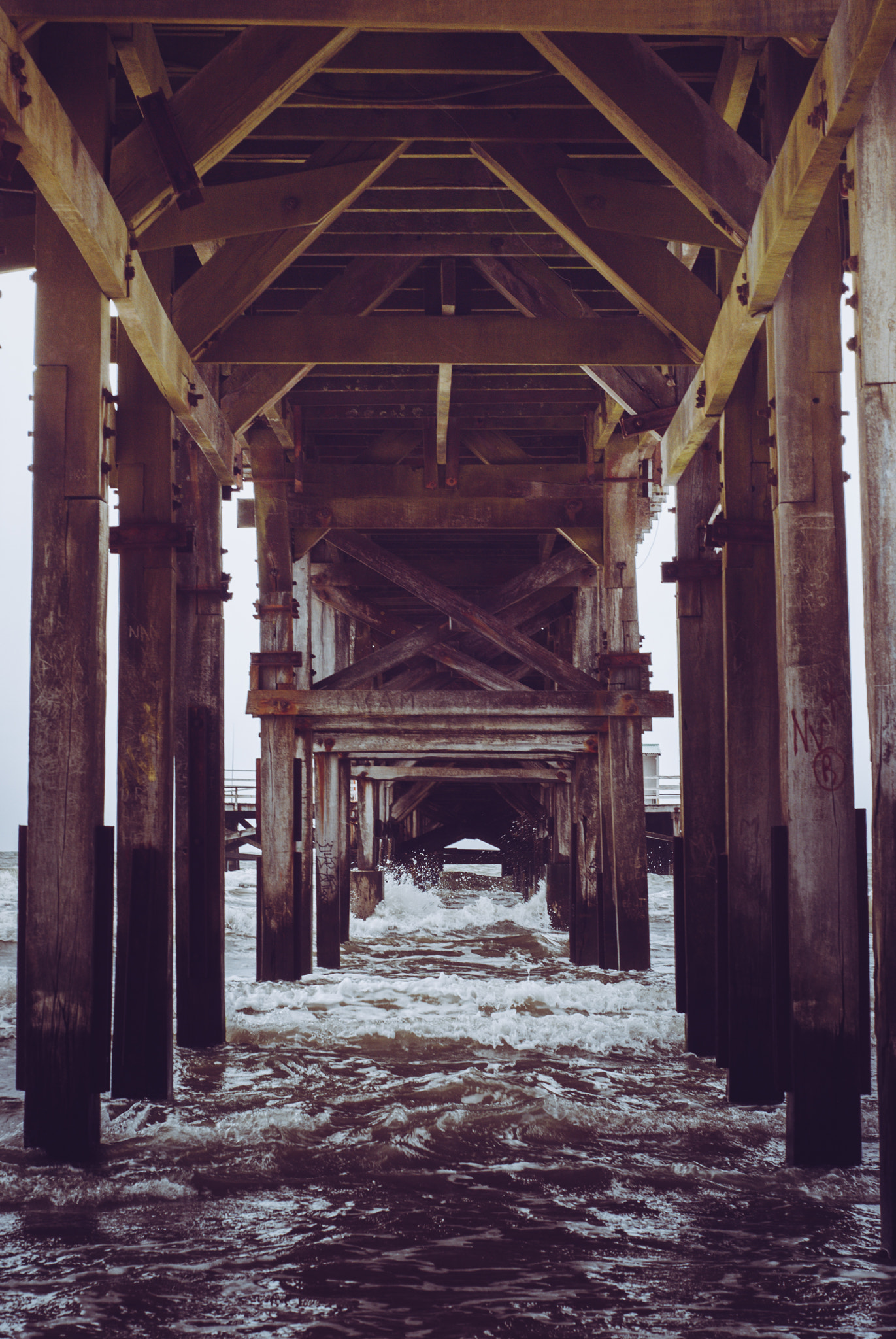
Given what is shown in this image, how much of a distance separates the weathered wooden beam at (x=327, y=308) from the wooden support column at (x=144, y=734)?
121 cm

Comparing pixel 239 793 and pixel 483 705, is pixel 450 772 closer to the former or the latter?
pixel 483 705

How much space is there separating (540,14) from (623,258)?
2052 millimetres

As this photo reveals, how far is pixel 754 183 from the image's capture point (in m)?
4.62

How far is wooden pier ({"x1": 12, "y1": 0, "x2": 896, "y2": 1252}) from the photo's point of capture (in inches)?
156

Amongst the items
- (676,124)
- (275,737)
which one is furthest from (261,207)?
(275,737)

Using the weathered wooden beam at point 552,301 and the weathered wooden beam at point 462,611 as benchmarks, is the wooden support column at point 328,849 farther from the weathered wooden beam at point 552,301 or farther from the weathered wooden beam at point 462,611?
the weathered wooden beam at point 552,301

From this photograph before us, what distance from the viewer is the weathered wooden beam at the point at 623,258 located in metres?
5.80

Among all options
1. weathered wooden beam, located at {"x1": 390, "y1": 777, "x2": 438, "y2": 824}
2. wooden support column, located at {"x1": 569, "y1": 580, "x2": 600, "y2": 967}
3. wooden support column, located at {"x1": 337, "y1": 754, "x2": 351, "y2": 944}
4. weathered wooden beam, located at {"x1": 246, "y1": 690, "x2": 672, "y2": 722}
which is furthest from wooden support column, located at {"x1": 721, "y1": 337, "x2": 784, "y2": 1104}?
weathered wooden beam, located at {"x1": 390, "y1": 777, "x2": 438, "y2": 824}

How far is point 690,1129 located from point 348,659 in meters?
10.4

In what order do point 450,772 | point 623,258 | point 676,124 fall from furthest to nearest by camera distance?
point 450,772 < point 623,258 < point 676,124

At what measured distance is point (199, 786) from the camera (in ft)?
21.6

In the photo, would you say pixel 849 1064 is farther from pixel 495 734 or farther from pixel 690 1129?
pixel 495 734

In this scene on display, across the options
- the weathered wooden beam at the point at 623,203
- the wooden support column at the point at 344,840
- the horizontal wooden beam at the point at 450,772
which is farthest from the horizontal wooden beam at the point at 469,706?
the weathered wooden beam at the point at 623,203

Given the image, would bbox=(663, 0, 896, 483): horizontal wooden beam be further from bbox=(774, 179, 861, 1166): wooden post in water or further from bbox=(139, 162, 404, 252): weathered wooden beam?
bbox=(139, 162, 404, 252): weathered wooden beam
